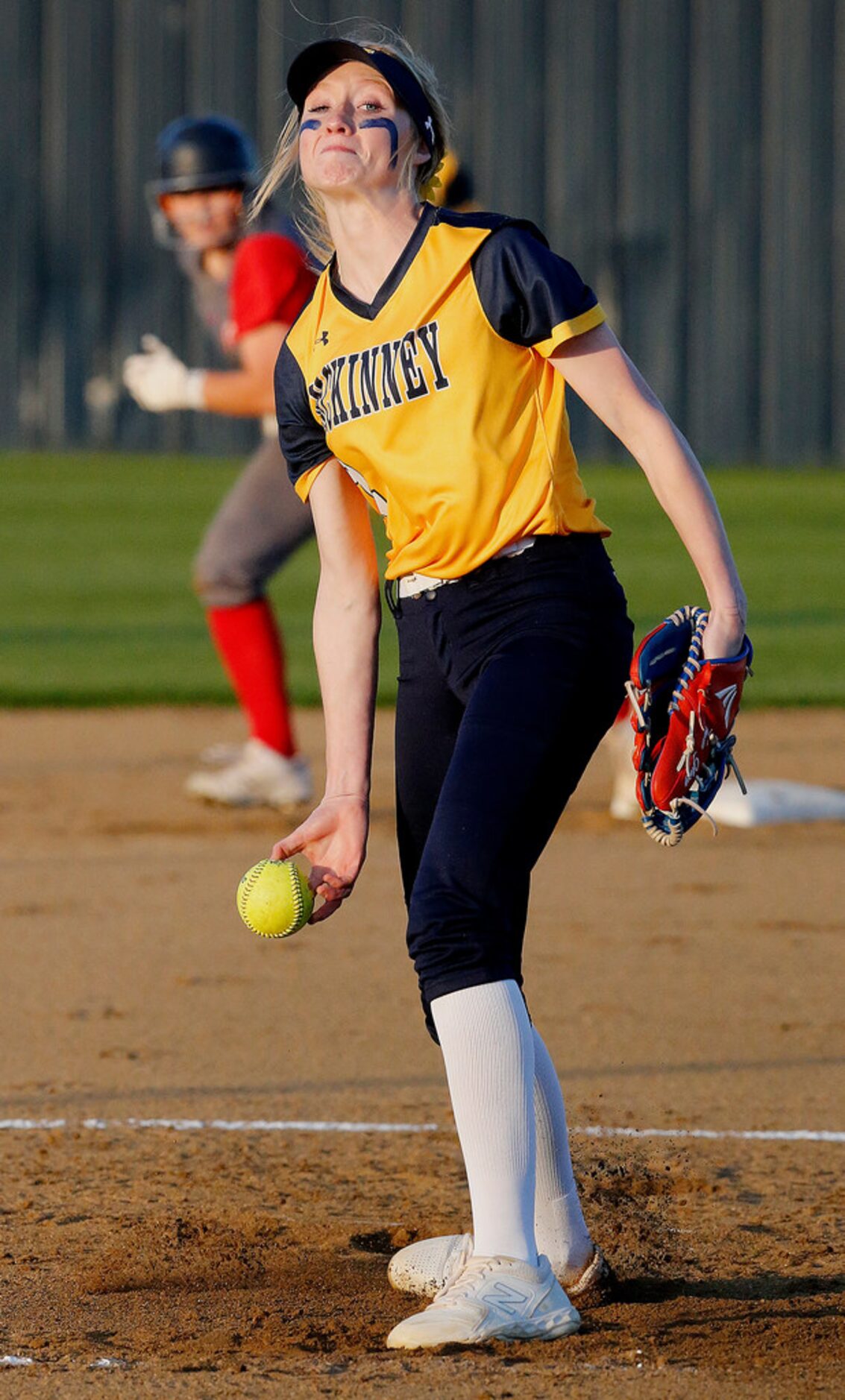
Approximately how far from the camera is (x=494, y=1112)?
8.77 ft

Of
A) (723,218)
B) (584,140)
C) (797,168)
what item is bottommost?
(723,218)

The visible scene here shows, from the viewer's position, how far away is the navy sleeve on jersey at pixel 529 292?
2742 millimetres

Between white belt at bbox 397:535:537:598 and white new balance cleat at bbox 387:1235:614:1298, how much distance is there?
0.98 metres

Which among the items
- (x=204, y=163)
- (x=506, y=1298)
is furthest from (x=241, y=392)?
(x=506, y=1298)

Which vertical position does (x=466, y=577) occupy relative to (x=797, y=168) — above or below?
below

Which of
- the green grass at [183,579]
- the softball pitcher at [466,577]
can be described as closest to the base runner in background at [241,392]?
the green grass at [183,579]

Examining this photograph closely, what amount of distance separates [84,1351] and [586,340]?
5.23 feet

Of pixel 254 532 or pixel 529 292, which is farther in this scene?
pixel 254 532

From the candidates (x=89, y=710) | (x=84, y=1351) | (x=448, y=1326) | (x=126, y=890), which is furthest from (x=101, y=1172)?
(x=89, y=710)

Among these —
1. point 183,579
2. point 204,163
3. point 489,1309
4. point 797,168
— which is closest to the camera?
point 489,1309

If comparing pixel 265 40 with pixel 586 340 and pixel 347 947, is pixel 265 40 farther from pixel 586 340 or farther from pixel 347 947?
pixel 586 340

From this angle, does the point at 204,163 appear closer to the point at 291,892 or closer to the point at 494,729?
the point at 291,892

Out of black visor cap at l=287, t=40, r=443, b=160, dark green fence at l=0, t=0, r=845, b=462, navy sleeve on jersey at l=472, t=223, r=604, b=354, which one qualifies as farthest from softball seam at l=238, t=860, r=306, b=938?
dark green fence at l=0, t=0, r=845, b=462

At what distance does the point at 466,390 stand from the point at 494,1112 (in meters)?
1.02
